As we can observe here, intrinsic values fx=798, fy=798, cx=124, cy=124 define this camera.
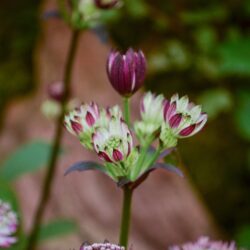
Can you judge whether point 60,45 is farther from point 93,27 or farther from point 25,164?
→ point 93,27

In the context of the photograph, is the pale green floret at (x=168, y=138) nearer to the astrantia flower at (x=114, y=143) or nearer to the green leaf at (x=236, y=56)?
the astrantia flower at (x=114, y=143)

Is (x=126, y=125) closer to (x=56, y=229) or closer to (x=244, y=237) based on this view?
(x=56, y=229)

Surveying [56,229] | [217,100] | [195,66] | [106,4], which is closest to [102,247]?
[106,4]

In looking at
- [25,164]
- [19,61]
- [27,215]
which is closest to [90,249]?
[25,164]

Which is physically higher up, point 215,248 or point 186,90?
point 186,90

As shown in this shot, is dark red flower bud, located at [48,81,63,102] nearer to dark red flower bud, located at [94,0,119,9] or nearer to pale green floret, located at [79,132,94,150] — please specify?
dark red flower bud, located at [94,0,119,9]

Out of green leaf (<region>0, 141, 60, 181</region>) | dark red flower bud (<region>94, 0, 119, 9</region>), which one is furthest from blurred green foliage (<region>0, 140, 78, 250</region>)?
dark red flower bud (<region>94, 0, 119, 9</region>)

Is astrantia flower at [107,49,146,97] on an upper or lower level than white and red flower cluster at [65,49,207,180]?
upper
